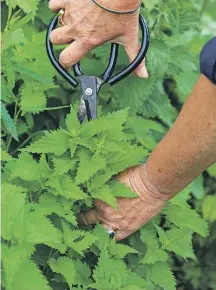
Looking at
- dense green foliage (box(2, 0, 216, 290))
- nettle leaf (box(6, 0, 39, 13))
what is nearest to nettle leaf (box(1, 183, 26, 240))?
dense green foliage (box(2, 0, 216, 290))

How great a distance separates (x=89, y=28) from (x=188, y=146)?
2.00ft

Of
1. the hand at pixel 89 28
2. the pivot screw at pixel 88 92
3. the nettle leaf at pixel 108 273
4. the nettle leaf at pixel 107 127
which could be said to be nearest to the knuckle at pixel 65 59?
the hand at pixel 89 28

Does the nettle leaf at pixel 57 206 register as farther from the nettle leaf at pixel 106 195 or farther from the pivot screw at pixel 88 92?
the pivot screw at pixel 88 92

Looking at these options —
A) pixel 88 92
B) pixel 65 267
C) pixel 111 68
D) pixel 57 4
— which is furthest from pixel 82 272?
pixel 57 4

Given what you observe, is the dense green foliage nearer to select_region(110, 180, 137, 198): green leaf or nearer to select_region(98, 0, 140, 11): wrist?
select_region(110, 180, 137, 198): green leaf

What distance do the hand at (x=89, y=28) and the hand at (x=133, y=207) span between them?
1.59 ft

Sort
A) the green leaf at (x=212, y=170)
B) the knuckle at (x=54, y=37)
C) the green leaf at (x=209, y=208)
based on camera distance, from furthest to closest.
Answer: the green leaf at (x=212, y=170), the green leaf at (x=209, y=208), the knuckle at (x=54, y=37)

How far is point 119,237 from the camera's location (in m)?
2.35

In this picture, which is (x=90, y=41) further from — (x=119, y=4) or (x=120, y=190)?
(x=120, y=190)

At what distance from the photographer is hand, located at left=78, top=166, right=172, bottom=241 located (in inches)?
89.0

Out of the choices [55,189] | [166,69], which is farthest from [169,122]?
[55,189]

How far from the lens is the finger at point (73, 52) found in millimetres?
2350

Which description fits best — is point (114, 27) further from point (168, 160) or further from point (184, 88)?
point (184, 88)

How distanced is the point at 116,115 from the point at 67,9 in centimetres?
47
